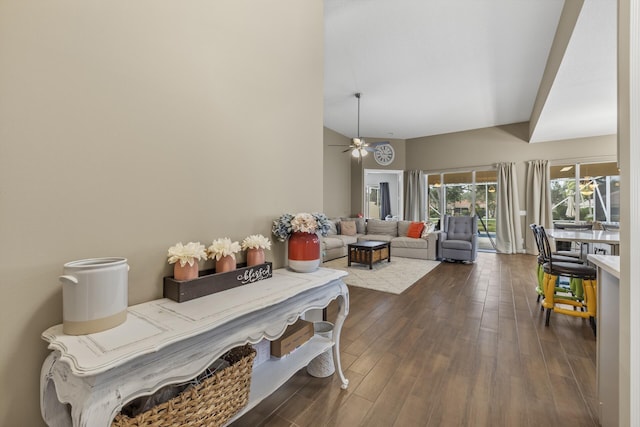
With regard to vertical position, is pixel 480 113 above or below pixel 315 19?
above

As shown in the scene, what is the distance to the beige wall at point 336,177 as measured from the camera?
→ 796 centimetres

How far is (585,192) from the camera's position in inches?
260

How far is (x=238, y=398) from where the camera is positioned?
1192mm

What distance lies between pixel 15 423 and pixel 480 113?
784 cm

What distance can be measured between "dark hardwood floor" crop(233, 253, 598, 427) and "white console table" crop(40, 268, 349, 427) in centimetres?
50

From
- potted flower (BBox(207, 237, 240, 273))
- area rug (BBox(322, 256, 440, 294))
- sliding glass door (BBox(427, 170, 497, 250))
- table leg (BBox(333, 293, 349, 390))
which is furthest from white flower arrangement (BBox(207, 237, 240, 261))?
sliding glass door (BBox(427, 170, 497, 250))

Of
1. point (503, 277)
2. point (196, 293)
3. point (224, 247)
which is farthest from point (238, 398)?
point (503, 277)

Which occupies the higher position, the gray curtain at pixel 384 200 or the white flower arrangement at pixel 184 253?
the gray curtain at pixel 384 200

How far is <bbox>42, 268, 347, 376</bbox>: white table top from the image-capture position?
733 mm

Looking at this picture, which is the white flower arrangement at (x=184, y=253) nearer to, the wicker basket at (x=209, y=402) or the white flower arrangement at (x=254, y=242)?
the white flower arrangement at (x=254, y=242)

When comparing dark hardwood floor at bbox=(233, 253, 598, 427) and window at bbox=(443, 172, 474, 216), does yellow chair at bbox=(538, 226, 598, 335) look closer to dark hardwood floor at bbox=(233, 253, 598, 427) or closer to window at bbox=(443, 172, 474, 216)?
dark hardwood floor at bbox=(233, 253, 598, 427)

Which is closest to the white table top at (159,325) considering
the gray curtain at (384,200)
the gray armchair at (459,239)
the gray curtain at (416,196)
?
the gray armchair at (459,239)

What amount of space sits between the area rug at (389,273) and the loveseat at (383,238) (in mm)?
199

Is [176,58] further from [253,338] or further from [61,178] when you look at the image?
[253,338]
